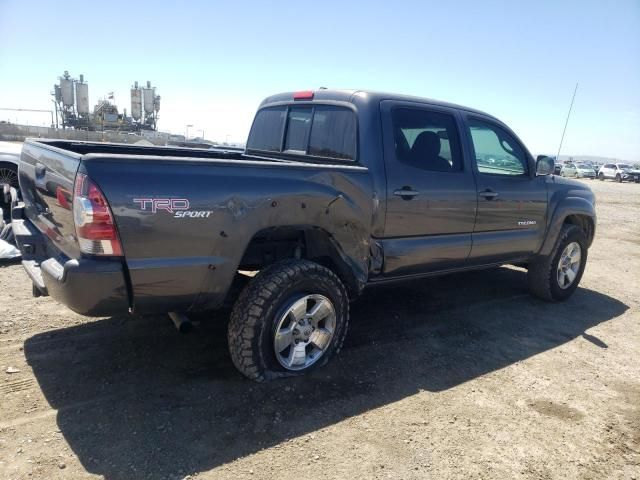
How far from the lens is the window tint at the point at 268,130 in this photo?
14.7 ft

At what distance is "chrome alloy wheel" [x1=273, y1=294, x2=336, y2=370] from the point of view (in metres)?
3.17

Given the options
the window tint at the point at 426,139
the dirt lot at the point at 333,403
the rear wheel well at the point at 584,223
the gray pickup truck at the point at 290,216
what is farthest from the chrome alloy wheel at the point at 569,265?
the window tint at the point at 426,139

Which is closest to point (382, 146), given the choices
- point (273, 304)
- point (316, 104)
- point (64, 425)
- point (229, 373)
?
point (316, 104)

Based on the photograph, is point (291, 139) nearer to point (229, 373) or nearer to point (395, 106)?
point (395, 106)

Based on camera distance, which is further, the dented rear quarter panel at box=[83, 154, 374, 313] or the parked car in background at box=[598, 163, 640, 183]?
the parked car in background at box=[598, 163, 640, 183]

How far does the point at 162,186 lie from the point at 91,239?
45 centimetres

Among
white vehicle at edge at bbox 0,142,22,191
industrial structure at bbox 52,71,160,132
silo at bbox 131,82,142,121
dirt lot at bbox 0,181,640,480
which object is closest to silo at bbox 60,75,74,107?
industrial structure at bbox 52,71,160,132

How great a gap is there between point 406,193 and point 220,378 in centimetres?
195

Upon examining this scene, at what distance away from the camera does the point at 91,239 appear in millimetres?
2436

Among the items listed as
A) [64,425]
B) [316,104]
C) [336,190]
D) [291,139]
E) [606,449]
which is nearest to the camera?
[64,425]

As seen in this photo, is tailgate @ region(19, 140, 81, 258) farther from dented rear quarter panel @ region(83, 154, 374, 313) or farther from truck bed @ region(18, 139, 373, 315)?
dented rear quarter panel @ region(83, 154, 374, 313)

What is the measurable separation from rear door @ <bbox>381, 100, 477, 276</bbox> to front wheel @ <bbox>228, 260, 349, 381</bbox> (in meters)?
0.68

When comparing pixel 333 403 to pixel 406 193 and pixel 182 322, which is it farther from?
pixel 406 193

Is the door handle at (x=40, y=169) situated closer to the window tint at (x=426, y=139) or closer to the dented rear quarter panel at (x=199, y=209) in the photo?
the dented rear quarter panel at (x=199, y=209)
